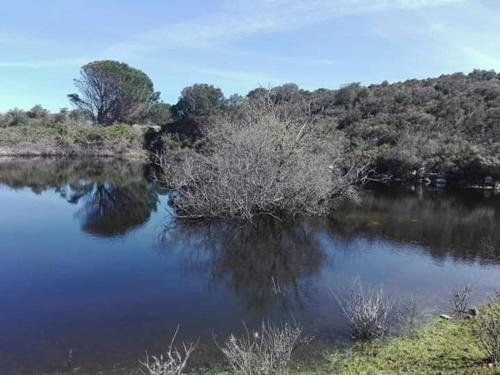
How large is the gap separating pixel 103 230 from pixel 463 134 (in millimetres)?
44288

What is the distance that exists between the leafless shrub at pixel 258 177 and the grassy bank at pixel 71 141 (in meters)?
51.4

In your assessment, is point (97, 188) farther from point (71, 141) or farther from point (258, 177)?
point (71, 141)

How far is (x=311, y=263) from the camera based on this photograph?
17984 mm

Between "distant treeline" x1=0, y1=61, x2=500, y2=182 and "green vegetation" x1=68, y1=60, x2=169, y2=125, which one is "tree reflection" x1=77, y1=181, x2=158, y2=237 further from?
"green vegetation" x1=68, y1=60, x2=169, y2=125

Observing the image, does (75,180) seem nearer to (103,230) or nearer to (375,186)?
(103,230)

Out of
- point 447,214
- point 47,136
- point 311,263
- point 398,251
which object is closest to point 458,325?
point 311,263

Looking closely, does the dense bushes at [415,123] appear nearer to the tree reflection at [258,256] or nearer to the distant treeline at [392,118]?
the distant treeline at [392,118]

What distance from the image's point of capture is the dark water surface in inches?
437

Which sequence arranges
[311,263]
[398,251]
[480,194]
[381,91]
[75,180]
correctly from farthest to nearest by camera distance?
[381,91]
[75,180]
[480,194]
[398,251]
[311,263]

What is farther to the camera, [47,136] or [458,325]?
[47,136]

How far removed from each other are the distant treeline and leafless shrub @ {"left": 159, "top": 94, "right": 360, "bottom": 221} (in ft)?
13.1

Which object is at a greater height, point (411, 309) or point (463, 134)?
point (463, 134)

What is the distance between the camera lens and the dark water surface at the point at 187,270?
11.1 metres

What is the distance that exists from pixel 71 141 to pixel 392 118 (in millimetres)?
50724
